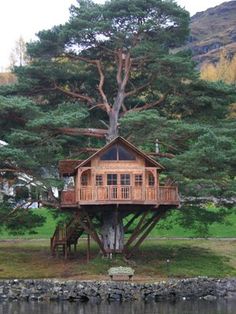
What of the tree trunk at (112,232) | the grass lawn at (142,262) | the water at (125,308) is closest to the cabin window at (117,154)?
the tree trunk at (112,232)

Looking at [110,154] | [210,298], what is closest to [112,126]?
[110,154]

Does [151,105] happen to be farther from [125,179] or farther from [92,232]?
[92,232]

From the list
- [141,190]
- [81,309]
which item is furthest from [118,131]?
[81,309]

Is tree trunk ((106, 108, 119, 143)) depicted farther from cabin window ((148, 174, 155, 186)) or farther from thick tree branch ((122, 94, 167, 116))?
cabin window ((148, 174, 155, 186))

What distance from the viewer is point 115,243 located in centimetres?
4369

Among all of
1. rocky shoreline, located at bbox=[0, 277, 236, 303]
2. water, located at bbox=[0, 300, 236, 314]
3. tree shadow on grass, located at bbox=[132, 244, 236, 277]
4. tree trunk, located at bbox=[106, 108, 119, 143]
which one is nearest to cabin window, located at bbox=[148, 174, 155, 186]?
tree shadow on grass, located at bbox=[132, 244, 236, 277]

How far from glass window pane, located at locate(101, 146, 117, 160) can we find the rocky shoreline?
8.60 metres

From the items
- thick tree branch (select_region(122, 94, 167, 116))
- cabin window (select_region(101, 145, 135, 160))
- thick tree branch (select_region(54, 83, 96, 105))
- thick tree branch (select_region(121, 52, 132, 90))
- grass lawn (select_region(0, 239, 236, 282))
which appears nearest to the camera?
grass lawn (select_region(0, 239, 236, 282))

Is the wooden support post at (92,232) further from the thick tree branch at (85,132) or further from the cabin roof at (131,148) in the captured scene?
the thick tree branch at (85,132)

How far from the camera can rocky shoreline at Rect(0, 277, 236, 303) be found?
3475 cm

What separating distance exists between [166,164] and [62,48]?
11.2 m

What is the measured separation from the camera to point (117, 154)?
42.0m

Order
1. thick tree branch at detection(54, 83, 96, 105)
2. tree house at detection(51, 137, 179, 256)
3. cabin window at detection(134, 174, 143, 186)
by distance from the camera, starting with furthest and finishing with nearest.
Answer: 1. thick tree branch at detection(54, 83, 96, 105)
2. cabin window at detection(134, 174, 143, 186)
3. tree house at detection(51, 137, 179, 256)

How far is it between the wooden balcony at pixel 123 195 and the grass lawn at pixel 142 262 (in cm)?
357
